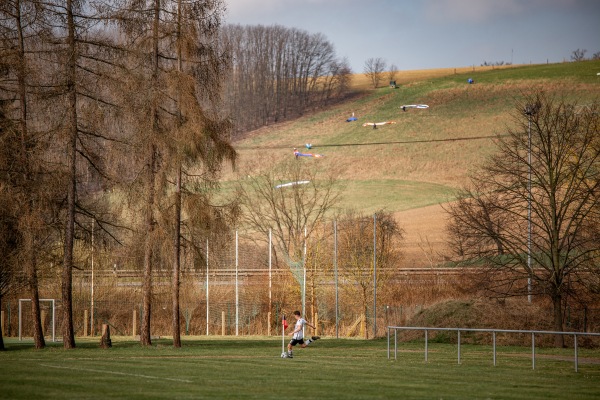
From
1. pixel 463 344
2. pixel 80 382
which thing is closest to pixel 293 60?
pixel 463 344

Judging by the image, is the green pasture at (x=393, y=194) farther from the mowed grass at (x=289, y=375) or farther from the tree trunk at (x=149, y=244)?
the mowed grass at (x=289, y=375)

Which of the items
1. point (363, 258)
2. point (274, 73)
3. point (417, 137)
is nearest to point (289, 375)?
point (363, 258)

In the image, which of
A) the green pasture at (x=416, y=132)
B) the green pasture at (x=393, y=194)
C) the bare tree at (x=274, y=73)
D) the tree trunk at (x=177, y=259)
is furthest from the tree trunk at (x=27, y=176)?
the bare tree at (x=274, y=73)

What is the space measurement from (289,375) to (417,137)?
8952 centimetres

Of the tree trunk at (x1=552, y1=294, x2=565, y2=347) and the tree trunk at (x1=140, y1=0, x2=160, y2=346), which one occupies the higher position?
the tree trunk at (x1=140, y1=0, x2=160, y2=346)

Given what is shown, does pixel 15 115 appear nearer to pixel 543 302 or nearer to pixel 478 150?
pixel 543 302

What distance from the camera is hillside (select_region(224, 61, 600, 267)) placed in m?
90.4

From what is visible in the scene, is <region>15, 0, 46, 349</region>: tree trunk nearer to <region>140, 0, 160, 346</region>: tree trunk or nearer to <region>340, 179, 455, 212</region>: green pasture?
<region>140, 0, 160, 346</region>: tree trunk

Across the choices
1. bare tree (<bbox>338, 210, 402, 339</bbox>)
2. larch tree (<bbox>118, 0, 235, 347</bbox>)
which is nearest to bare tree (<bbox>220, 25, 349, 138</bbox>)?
bare tree (<bbox>338, 210, 402, 339</bbox>)

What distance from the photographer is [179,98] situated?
1487 inches

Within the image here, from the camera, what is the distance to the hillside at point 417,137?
90.4 metres

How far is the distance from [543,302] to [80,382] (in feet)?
104

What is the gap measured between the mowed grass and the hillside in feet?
140

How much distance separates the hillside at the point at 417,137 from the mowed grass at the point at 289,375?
42.6 meters
